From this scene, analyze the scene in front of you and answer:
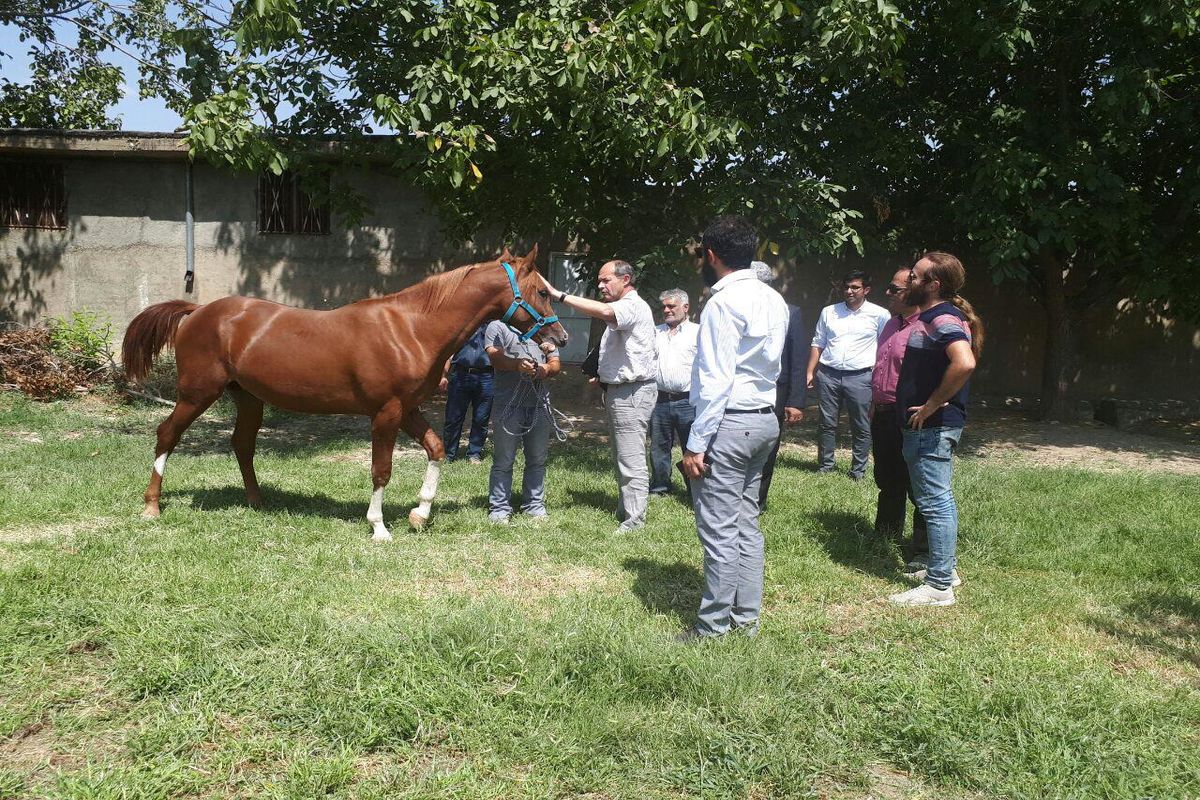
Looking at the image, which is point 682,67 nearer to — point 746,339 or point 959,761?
point 746,339

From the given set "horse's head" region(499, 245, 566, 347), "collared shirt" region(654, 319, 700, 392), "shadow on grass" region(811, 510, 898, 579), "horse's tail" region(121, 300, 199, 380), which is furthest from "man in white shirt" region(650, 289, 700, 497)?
"horse's tail" region(121, 300, 199, 380)

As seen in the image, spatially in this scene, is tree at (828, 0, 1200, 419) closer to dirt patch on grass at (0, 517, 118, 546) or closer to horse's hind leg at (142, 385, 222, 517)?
horse's hind leg at (142, 385, 222, 517)

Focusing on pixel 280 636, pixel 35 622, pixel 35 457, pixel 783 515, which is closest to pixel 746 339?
pixel 280 636

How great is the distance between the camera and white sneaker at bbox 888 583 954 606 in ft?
16.5

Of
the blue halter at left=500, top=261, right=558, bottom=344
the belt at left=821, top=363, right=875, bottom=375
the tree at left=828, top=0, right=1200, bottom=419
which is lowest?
the belt at left=821, top=363, right=875, bottom=375

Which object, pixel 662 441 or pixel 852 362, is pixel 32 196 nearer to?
pixel 662 441

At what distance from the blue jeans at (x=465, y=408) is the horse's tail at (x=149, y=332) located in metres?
2.94

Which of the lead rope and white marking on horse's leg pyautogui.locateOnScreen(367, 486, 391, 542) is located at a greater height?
the lead rope

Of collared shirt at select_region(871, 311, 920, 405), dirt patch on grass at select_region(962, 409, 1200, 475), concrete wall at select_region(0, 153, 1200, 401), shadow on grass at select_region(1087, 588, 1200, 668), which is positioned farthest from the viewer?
concrete wall at select_region(0, 153, 1200, 401)

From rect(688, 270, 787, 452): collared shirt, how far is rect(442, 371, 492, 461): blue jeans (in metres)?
5.31

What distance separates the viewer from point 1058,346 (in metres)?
13.6

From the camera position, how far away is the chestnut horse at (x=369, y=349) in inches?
237

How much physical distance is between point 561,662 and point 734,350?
5.29ft

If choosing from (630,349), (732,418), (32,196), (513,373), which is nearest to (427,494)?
(513,373)
